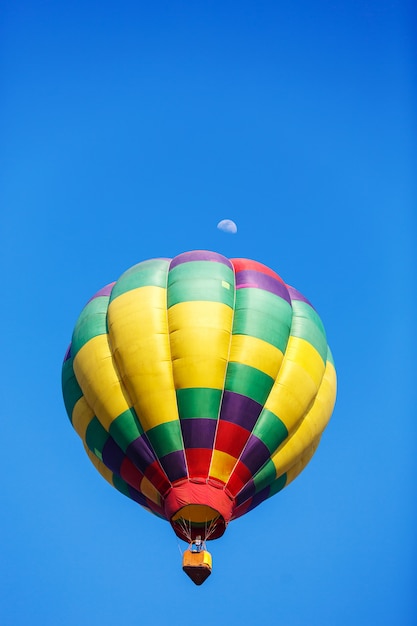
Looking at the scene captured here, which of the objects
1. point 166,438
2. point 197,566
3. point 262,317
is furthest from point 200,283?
point 197,566

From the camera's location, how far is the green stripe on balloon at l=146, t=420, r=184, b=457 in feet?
46.6

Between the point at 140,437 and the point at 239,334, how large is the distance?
7.93 feet

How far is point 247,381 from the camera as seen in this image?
577 inches

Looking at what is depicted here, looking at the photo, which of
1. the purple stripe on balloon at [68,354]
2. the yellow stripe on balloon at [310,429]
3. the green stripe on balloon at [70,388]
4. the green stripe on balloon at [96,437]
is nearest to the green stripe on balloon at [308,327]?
the yellow stripe on balloon at [310,429]

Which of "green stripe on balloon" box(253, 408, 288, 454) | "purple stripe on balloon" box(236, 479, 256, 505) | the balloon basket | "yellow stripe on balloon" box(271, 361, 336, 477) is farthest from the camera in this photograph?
"yellow stripe on balloon" box(271, 361, 336, 477)

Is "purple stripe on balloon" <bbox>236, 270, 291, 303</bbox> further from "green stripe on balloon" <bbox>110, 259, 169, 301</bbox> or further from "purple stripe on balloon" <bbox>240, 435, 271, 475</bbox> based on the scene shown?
"purple stripe on balloon" <bbox>240, 435, 271, 475</bbox>

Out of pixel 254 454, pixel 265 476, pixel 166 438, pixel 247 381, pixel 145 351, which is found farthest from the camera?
pixel 265 476

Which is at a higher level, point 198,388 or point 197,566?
point 198,388

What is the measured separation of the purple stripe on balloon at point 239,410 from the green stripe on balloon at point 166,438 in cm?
78

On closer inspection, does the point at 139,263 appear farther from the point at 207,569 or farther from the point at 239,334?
the point at 207,569

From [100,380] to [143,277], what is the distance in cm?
213

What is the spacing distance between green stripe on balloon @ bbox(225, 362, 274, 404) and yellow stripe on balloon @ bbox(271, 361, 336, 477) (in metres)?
1.14

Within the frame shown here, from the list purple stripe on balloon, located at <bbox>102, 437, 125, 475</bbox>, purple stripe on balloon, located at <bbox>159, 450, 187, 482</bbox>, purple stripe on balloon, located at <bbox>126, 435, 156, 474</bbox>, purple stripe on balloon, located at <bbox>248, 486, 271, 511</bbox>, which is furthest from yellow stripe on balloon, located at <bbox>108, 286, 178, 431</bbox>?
purple stripe on balloon, located at <bbox>248, 486, 271, 511</bbox>

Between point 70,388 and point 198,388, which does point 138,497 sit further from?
point 198,388
